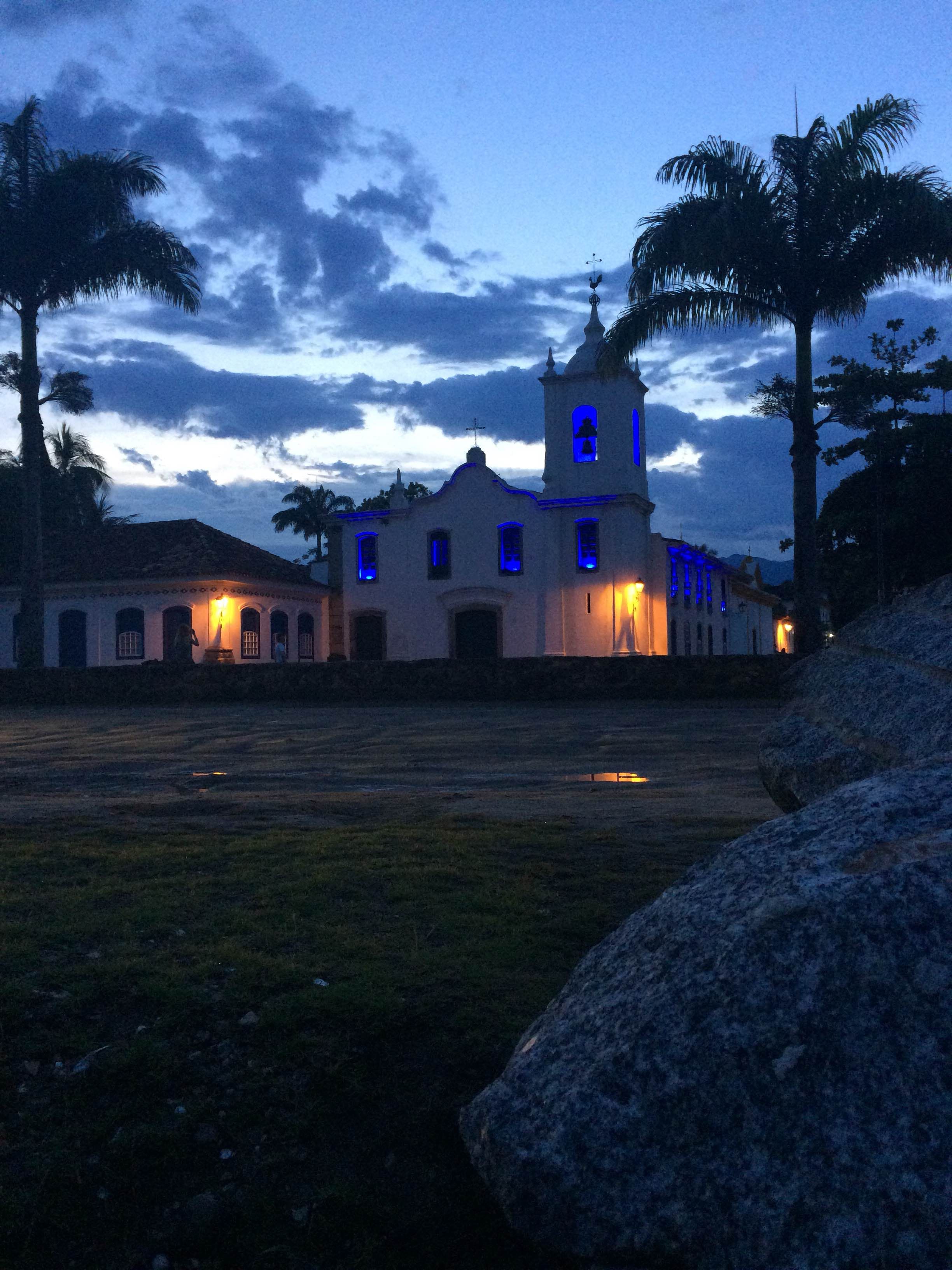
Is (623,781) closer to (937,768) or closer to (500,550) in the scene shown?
(937,768)

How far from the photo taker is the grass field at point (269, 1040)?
6.64 ft

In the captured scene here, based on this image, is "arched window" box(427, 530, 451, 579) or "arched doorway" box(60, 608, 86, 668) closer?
"arched window" box(427, 530, 451, 579)

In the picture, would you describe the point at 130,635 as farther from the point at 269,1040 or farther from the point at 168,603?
the point at 269,1040

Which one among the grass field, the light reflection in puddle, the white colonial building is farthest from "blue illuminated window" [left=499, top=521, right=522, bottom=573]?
the grass field

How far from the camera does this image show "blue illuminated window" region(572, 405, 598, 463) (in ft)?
105

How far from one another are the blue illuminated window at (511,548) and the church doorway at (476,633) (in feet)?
4.88

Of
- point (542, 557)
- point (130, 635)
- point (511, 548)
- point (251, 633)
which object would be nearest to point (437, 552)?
point (511, 548)

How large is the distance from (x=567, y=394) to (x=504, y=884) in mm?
29500

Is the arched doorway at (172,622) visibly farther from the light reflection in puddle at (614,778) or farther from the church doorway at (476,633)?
the light reflection in puddle at (614,778)

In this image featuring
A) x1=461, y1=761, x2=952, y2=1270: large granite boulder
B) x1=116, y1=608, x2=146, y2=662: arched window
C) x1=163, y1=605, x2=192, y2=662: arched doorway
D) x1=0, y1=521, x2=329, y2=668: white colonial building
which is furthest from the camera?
x1=116, y1=608, x2=146, y2=662: arched window

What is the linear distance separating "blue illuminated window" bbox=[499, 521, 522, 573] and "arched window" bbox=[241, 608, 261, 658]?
28.7 feet

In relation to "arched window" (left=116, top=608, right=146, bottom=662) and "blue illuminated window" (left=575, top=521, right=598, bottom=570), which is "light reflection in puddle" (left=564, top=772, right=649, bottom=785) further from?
"arched window" (left=116, top=608, right=146, bottom=662)

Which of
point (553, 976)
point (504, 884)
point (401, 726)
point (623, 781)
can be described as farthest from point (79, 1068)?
point (401, 726)

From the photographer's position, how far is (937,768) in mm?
2141
